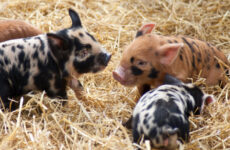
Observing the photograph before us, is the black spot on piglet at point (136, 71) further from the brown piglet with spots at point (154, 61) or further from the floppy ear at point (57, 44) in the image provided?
the floppy ear at point (57, 44)

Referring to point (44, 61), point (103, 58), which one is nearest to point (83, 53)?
point (103, 58)

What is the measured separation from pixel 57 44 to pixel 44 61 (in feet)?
0.91

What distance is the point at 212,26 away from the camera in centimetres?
626

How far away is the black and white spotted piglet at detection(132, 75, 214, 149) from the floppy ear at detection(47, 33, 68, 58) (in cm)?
107

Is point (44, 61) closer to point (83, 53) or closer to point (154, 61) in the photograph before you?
point (83, 53)

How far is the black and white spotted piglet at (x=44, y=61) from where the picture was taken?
4.14 m

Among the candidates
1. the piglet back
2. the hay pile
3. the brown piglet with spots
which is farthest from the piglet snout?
the piglet back

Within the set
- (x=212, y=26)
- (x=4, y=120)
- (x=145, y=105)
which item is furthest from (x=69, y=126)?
(x=212, y=26)

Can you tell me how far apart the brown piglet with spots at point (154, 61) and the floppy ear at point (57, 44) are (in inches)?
26.2

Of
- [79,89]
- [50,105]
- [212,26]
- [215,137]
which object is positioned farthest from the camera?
[212,26]

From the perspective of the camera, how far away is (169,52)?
13.6ft

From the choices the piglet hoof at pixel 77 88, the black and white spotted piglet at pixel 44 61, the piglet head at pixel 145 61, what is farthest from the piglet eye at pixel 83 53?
the piglet hoof at pixel 77 88

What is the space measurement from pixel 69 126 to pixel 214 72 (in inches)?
Result: 82.8

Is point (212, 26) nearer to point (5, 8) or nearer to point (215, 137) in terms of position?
point (215, 137)
